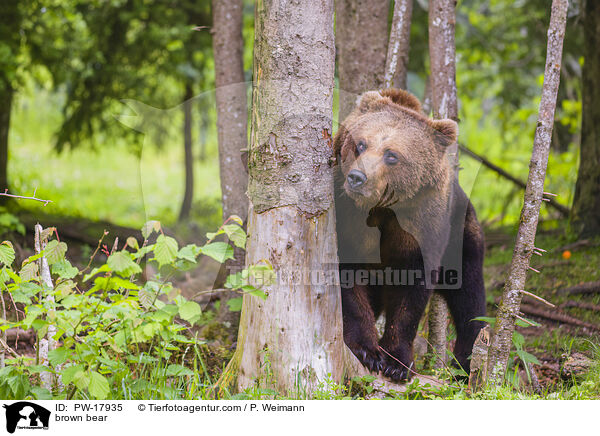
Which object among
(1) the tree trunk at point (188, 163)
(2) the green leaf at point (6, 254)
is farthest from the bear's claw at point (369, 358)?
(1) the tree trunk at point (188, 163)

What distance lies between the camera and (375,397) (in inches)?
135

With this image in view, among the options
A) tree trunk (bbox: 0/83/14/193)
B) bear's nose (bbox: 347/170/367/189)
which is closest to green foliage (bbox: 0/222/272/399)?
bear's nose (bbox: 347/170/367/189)

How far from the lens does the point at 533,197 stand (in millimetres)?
3330

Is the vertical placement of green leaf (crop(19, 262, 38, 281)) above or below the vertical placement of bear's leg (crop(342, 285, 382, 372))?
above

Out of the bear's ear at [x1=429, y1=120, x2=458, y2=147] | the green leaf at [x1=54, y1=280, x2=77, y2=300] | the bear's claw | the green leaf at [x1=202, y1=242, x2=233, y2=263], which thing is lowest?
the bear's claw

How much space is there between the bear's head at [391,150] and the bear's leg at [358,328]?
619 mm

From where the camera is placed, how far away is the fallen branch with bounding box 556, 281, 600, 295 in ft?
15.5

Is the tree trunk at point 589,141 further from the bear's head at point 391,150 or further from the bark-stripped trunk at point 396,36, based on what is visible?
the bear's head at point 391,150

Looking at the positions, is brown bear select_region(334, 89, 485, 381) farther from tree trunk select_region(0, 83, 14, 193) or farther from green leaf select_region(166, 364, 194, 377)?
tree trunk select_region(0, 83, 14, 193)

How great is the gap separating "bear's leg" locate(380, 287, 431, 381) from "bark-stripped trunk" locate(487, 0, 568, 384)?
53cm

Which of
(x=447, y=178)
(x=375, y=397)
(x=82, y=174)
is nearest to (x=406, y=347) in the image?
(x=375, y=397)
